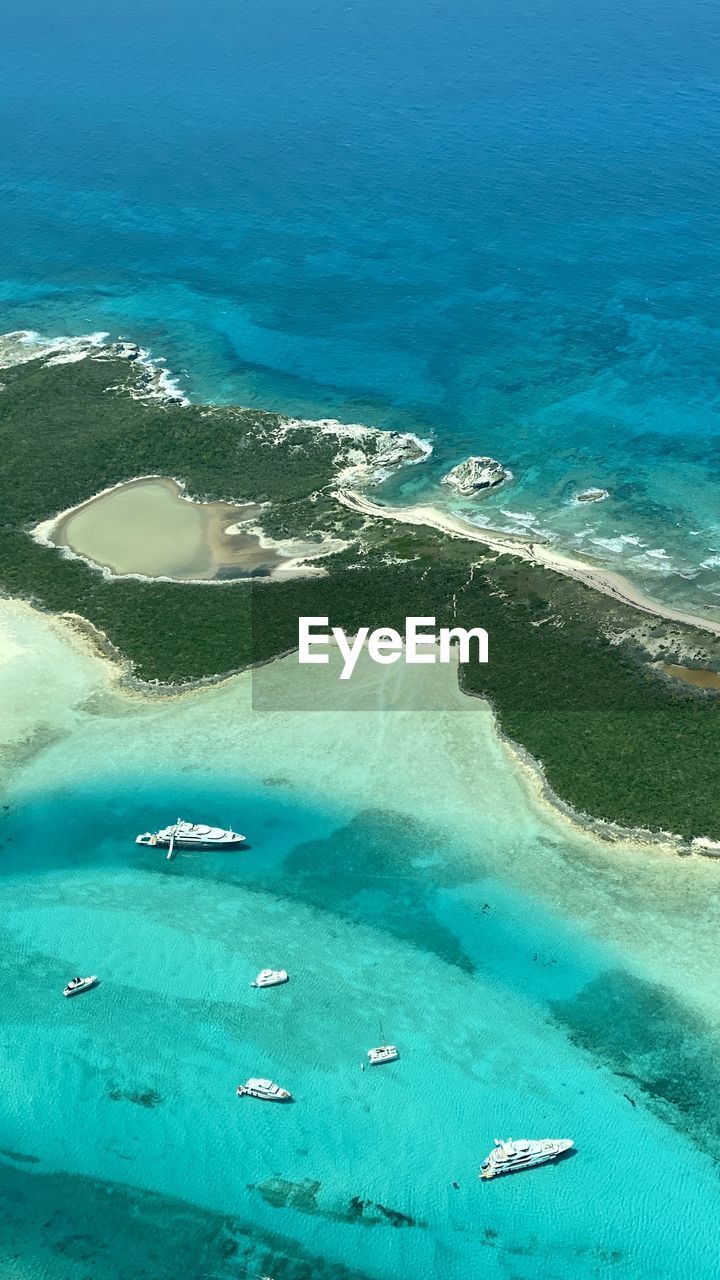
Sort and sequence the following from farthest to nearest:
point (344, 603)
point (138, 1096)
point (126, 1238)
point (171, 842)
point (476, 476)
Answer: point (476, 476) < point (344, 603) < point (171, 842) < point (138, 1096) < point (126, 1238)

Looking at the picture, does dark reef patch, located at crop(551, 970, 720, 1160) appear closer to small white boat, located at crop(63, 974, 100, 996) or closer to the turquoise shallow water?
the turquoise shallow water

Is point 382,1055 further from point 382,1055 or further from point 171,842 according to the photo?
point 171,842

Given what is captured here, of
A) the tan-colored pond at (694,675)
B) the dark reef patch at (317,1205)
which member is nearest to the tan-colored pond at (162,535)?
the tan-colored pond at (694,675)

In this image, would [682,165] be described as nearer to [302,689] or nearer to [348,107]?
[348,107]

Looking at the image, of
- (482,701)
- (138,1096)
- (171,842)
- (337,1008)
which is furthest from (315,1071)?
(482,701)

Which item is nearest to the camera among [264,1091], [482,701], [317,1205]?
[317,1205]

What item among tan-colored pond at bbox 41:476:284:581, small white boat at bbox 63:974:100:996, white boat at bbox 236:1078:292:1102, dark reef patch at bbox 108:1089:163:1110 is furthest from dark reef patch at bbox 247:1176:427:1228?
A: tan-colored pond at bbox 41:476:284:581
